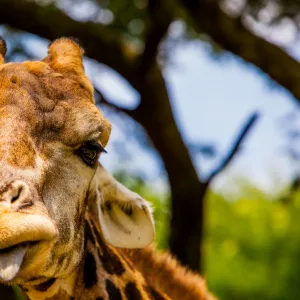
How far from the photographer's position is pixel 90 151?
464cm

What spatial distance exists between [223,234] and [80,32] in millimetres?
13519

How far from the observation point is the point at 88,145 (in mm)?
4625

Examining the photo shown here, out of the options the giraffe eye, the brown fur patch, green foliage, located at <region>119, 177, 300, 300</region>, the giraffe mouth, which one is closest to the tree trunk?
the brown fur patch

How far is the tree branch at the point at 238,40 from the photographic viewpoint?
9797 mm

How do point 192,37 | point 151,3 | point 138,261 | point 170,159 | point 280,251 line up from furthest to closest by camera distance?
point 280,251
point 192,37
point 170,159
point 151,3
point 138,261

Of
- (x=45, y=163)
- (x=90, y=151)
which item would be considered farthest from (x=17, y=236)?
(x=90, y=151)

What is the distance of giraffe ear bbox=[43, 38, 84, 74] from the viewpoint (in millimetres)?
5016

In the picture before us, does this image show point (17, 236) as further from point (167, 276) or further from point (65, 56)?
point (167, 276)

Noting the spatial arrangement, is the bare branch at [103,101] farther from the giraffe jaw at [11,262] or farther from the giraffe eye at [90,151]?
the giraffe jaw at [11,262]

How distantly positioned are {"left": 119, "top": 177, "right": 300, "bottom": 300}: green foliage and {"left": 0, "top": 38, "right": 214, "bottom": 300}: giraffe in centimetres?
Result: 1601

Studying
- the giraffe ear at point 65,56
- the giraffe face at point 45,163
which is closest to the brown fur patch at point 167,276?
the giraffe face at point 45,163

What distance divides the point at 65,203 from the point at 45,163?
0.27 metres

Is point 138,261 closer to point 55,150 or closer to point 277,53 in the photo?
point 55,150

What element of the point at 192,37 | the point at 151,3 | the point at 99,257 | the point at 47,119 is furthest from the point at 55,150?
the point at 192,37
